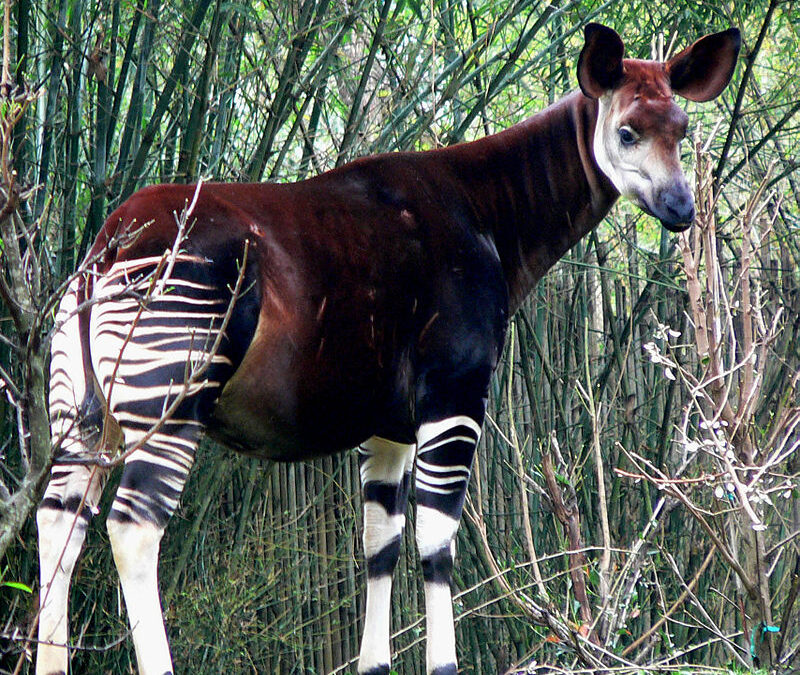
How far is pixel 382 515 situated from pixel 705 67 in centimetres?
161

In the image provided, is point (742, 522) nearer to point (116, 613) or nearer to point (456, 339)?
point (456, 339)

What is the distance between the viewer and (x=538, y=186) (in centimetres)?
309

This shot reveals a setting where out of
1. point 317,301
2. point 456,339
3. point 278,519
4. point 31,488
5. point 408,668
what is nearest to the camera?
point 31,488

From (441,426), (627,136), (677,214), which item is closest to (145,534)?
(441,426)

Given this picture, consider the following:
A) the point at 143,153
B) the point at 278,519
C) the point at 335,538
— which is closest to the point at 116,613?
the point at 278,519

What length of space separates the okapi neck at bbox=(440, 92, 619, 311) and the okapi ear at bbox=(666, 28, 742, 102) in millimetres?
273

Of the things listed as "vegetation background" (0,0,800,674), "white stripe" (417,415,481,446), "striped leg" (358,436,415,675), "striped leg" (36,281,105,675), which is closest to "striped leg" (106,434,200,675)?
"striped leg" (36,281,105,675)

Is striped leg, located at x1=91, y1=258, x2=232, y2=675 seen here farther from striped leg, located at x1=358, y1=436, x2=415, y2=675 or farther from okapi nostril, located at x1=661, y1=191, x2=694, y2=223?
okapi nostril, located at x1=661, y1=191, x2=694, y2=223

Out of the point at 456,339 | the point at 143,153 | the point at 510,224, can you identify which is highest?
the point at 143,153

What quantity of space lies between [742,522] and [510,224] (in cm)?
108

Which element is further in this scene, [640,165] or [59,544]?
[640,165]

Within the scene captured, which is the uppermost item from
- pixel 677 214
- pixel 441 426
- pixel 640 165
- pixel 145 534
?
pixel 640 165

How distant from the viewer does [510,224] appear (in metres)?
3.07

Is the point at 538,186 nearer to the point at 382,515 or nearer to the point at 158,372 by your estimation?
the point at 382,515
